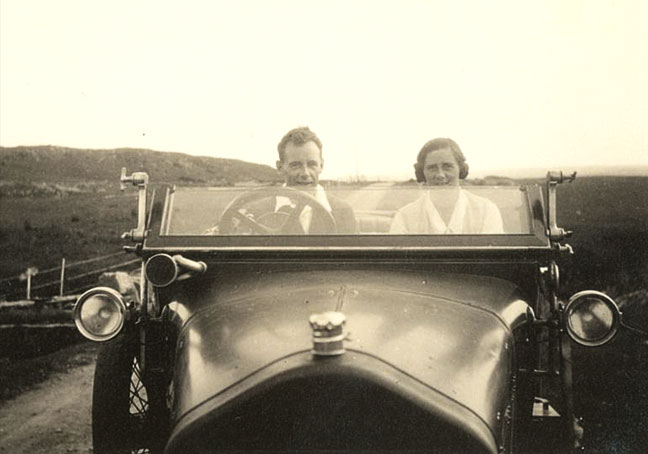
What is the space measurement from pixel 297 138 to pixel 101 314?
60.8 inches

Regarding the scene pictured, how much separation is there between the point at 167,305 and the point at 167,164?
9.77 metres

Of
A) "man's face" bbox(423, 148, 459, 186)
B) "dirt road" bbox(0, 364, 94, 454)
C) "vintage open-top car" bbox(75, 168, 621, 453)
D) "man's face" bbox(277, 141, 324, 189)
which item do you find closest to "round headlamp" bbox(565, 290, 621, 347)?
"vintage open-top car" bbox(75, 168, 621, 453)

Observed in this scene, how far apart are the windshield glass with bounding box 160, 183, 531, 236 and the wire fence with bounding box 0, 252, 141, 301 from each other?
292 inches

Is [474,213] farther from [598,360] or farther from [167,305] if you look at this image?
[598,360]

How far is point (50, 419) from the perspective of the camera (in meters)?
5.78

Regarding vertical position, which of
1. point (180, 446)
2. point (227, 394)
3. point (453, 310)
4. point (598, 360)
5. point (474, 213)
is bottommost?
point (598, 360)

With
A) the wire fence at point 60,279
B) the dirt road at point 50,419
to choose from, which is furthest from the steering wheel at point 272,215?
the wire fence at point 60,279

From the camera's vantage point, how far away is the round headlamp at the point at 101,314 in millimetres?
2988

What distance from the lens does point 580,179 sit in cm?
942

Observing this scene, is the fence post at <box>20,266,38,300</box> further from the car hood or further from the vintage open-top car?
the car hood

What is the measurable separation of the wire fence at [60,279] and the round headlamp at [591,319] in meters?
8.66

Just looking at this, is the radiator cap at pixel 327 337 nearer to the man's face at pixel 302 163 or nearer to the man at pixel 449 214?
the man at pixel 449 214

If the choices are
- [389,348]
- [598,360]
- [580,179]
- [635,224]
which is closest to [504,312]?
[389,348]

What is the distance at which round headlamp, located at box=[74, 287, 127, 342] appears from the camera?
2988 mm
